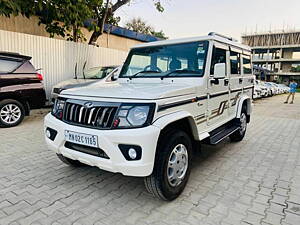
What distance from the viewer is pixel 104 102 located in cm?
A: 238

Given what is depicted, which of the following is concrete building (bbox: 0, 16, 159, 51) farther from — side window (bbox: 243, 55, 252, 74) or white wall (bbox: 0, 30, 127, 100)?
side window (bbox: 243, 55, 252, 74)

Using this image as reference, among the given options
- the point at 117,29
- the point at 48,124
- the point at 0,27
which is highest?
the point at 117,29

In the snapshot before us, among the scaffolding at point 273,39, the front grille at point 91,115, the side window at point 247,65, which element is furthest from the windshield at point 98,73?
the scaffolding at point 273,39

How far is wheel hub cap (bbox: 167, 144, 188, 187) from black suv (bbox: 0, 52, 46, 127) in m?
4.88

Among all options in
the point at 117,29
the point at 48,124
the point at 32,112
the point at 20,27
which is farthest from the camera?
the point at 117,29

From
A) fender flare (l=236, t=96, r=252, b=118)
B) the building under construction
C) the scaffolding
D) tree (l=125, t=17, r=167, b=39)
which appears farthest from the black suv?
Result: the scaffolding

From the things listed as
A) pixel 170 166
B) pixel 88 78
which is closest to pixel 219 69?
pixel 170 166

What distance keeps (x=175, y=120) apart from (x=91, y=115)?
0.93 m

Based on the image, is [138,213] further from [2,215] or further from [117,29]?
[117,29]

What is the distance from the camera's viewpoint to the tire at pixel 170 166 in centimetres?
240

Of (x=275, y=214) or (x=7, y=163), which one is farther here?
(x=7, y=163)

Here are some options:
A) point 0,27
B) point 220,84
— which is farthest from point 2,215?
point 0,27

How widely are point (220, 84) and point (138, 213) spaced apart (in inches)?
94.3

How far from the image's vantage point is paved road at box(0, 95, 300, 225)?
7.67ft
